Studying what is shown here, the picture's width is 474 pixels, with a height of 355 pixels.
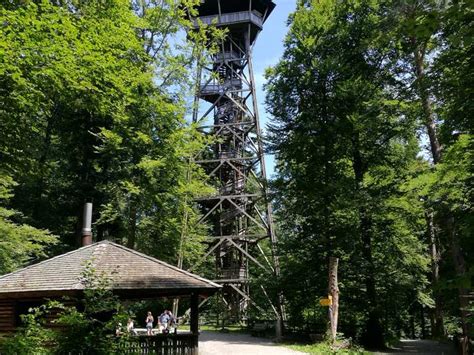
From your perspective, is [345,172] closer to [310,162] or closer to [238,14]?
[310,162]

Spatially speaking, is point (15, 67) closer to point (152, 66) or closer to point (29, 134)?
point (29, 134)

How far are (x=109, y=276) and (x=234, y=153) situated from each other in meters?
18.8

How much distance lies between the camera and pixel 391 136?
18359 millimetres

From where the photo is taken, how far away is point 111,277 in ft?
35.6

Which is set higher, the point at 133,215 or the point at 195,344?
the point at 133,215

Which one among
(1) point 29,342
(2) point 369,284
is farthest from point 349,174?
(1) point 29,342

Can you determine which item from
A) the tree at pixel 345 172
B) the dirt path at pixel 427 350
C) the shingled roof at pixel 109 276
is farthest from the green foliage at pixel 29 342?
the tree at pixel 345 172

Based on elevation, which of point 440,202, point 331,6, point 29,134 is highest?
point 331,6

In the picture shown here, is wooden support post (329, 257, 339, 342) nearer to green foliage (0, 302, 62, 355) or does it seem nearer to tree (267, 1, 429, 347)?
tree (267, 1, 429, 347)

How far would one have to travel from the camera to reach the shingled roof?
1104 centimetres

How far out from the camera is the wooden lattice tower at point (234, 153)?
26.9 m

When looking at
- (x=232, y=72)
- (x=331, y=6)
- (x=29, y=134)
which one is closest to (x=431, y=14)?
(x=29, y=134)

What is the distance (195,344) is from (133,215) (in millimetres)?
6858

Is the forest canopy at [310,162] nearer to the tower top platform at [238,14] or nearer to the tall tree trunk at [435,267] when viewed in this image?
the tall tree trunk at [435,267]
